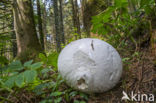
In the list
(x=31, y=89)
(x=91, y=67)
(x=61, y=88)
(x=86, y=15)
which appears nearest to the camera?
(x=91, y=67)

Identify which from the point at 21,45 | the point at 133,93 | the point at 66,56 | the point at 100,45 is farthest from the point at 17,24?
the point at 133,93

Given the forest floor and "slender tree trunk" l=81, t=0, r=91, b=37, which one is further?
"slender tree trunk" l=81, t=0, r=91, b=37

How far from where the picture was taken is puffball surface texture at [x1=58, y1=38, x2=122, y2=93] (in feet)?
4.75

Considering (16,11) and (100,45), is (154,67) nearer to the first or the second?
(100,45)

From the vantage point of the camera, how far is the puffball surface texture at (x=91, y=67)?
145 centimetres

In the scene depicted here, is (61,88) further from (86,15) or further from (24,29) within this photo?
(86,15)

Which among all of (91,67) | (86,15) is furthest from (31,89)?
(86,15)

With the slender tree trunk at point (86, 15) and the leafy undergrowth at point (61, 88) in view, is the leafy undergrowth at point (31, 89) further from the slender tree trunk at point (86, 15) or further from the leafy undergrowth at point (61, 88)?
the slender tree trunk at point (86, 15)

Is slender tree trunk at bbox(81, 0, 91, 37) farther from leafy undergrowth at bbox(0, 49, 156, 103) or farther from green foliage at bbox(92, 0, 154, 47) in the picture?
leafy undergrowth at bbox(0, 49, 156, 103)

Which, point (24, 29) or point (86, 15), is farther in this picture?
point (86, 15)

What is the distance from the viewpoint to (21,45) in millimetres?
3859

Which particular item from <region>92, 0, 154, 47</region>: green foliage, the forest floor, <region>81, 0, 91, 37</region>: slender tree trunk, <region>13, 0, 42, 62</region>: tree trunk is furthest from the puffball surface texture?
<region>81, 0, 91, 37</region>: slender tree trunk

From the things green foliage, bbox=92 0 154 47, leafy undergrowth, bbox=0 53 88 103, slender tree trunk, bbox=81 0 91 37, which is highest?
slender tree trunk, bbox=81 0 91 37

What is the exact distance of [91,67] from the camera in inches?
58.1
